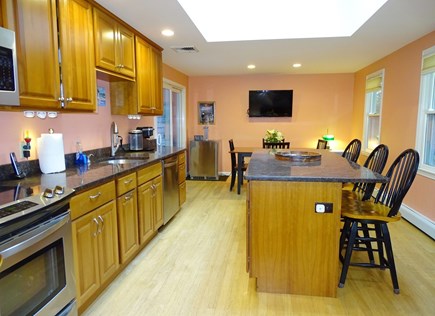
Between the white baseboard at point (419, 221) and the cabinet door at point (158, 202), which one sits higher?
the cabinet door at point (158, 202)

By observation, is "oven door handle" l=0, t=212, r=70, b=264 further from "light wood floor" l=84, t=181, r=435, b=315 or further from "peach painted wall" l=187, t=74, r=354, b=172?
"peach painted wall" l=187, t=74, r=354, b=172

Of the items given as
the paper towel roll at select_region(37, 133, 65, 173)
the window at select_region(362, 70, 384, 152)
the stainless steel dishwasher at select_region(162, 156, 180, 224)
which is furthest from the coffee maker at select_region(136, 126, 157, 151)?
the window at select_region(362, 70, 384, 152)

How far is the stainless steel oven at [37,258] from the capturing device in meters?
1.31

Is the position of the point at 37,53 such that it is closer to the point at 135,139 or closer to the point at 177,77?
the point at 135,139

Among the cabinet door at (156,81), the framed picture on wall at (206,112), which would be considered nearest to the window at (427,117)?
the cabinet door at (156,81)

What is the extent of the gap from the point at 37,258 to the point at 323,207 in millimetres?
1723

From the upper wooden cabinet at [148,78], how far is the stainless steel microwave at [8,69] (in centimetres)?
172

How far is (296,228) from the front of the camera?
211 cm

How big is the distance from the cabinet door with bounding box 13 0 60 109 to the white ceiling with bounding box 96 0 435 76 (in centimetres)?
74

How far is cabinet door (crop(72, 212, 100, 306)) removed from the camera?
1.83 metres

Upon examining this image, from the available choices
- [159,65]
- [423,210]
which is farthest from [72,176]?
[423,210]

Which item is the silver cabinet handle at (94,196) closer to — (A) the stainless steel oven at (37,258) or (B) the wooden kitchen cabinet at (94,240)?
(B) the wooden kitchen cabinet at (94,240)

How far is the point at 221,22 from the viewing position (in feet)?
12.1

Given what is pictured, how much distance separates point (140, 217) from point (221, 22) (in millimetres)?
2516
